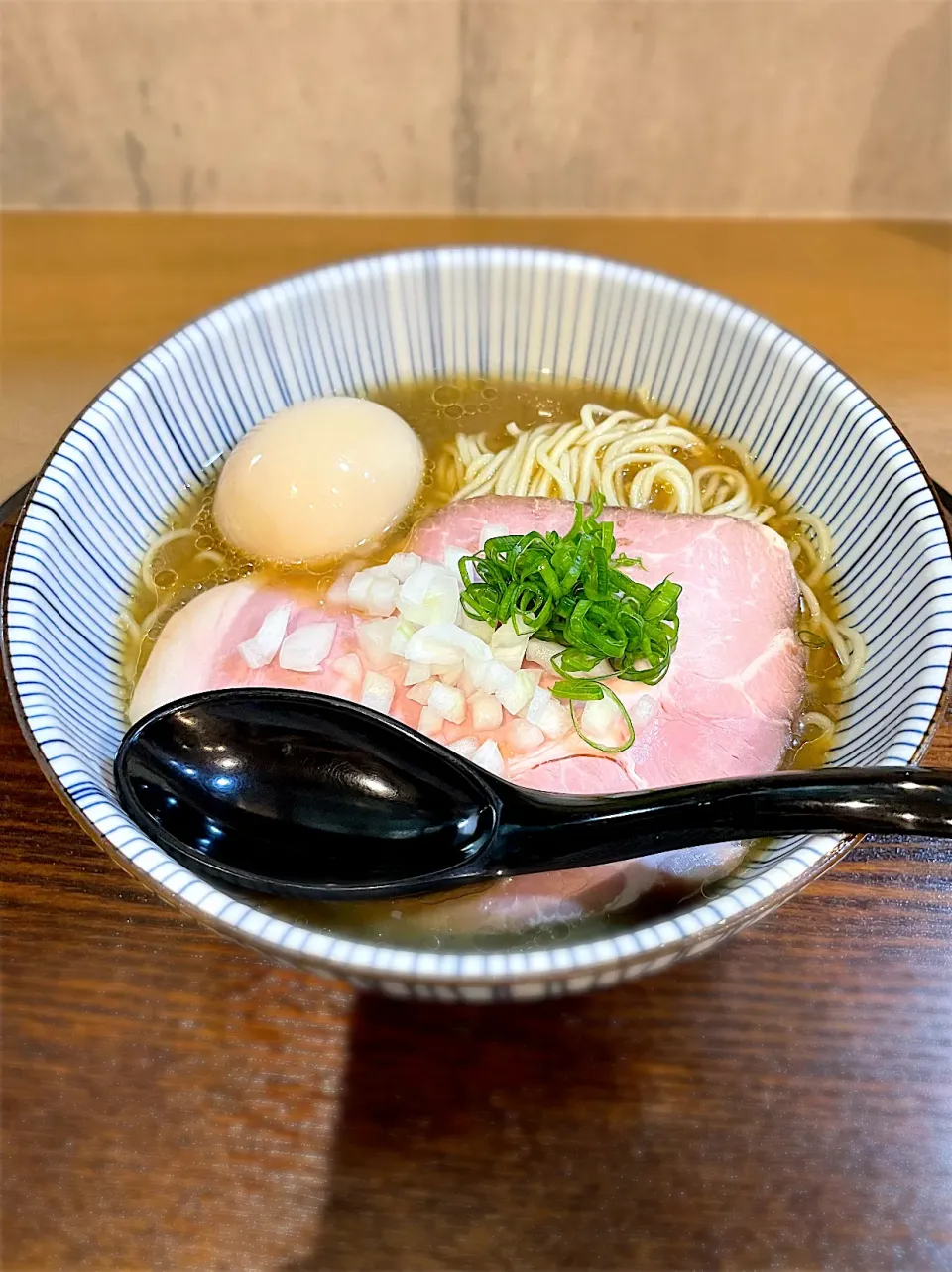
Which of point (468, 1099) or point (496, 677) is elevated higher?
point (496, 677)

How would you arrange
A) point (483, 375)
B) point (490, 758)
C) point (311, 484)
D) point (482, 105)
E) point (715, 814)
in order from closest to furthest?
point (715, 814) → point (490, 758) → point (311, 484) → point (483, 375) → point (482, 105)

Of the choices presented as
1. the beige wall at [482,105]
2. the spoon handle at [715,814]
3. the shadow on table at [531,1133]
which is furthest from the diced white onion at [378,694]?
the beige wall at [482,105]

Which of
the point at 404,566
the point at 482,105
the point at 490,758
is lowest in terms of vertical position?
the point at 490,758

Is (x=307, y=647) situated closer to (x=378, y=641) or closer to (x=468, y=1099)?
(x=378, y=641)

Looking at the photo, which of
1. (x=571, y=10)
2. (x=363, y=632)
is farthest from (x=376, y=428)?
(x=571, y=10)

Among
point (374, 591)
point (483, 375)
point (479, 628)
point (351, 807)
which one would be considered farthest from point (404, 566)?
point (483, 375)

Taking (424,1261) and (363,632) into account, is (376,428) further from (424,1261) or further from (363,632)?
(424,1261)

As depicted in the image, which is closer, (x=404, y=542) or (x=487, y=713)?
(x=487, y=713)
